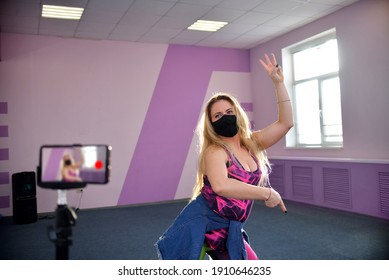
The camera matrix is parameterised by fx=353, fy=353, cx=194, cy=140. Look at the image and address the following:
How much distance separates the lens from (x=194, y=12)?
4711mm

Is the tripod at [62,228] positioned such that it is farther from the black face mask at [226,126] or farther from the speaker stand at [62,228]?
the black face mask at [226,126]

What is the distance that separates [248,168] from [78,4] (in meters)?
3.80

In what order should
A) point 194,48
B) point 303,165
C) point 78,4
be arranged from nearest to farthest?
point 78,4, point 303,165, point 194,48

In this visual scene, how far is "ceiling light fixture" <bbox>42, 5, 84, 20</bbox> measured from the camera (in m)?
4.39

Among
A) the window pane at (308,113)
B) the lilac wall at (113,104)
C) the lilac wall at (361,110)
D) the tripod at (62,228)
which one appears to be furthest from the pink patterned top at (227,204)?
the window pane at (308,113)

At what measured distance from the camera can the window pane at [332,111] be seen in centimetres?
508

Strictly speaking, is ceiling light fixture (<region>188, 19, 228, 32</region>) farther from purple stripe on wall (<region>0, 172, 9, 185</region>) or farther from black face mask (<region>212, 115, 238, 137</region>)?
black face mask (<region>212, 115, 238, 137</region>)

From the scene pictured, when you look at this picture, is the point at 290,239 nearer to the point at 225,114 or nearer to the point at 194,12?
the point at 225,114

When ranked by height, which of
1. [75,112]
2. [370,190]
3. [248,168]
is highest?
[75,112]

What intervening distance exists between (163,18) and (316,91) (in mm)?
2606

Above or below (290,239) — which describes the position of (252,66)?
above
